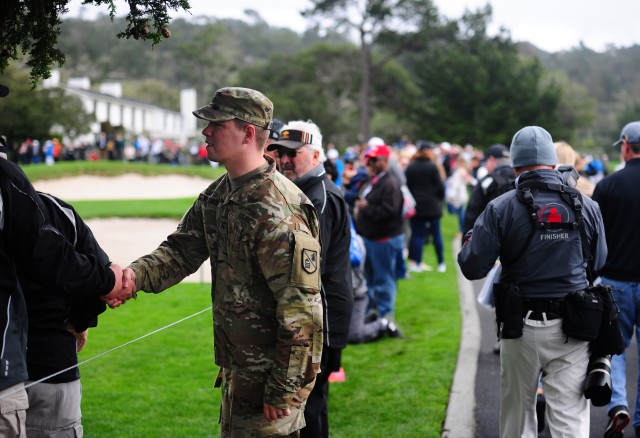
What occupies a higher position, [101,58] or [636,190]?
[101,58]

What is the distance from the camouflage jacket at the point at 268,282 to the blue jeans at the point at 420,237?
10236 millimetres

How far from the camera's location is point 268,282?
11.7 ft

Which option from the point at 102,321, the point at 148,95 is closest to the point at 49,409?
the point at 102,321

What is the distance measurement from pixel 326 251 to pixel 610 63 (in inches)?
5333

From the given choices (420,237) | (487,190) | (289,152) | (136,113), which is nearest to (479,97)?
(136,113)

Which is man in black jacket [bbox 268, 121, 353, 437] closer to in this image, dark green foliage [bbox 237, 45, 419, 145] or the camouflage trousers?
the camouflage trousers

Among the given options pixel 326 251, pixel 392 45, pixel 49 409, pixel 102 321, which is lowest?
pixel 102 321

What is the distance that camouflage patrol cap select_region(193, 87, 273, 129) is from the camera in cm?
373

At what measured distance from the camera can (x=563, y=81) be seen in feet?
310

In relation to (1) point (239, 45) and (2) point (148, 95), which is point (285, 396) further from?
(1) point (239, 45)

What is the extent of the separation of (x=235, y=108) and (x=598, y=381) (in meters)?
2.62

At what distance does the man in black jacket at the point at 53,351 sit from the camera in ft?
12.0

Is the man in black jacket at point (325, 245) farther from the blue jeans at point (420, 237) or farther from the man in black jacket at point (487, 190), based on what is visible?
the blue jeans at point (420, 237)

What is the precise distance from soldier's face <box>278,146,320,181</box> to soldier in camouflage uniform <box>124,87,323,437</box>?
143cm
